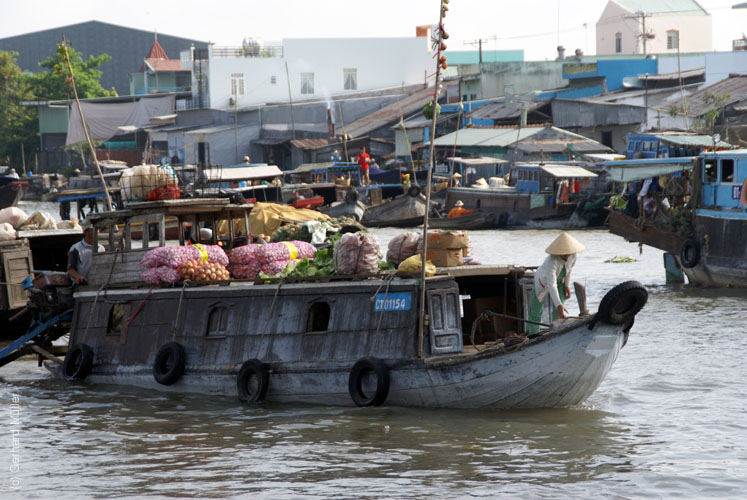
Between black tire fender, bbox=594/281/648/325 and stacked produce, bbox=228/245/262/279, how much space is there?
4577mm

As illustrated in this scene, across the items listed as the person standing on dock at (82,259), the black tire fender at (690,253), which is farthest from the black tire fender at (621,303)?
the black tire fender at (690,253)

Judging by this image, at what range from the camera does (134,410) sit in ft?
40.3

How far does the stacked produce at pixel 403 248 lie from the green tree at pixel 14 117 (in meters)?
66.7

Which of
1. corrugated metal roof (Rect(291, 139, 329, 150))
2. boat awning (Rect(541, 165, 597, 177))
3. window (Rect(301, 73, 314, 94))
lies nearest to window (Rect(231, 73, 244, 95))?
window (Rect(301, 73, 314, 94))

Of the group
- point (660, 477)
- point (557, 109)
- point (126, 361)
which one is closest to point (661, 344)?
point (660, 477)

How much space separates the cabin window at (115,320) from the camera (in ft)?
44.6

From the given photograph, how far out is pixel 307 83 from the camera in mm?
61156

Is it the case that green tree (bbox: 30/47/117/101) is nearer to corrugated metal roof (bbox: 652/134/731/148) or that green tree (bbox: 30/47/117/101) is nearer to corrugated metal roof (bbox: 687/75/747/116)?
corrugated metal roof (bbox: 687/75/747/116)

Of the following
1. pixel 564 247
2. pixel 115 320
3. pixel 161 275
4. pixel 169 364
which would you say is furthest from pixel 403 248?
pixel 115 320

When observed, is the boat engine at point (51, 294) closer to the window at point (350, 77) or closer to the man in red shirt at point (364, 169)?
the man in red shirt at point (364, 169)

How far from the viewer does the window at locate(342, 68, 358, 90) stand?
61844mm

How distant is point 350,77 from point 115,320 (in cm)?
4963

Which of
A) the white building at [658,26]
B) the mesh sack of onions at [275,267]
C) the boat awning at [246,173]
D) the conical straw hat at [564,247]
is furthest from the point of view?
the white building at [658,26]

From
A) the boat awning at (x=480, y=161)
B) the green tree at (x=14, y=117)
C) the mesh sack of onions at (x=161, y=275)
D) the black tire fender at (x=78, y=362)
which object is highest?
the green tree at (x=14, y=117)
